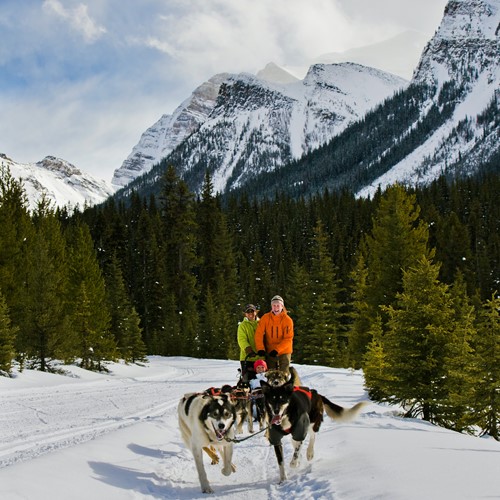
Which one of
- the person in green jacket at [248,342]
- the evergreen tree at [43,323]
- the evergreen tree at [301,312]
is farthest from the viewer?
the evergreen tree at [301,312]

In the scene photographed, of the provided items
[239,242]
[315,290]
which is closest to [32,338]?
[315,290]

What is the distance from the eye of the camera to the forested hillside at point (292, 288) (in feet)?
40.2

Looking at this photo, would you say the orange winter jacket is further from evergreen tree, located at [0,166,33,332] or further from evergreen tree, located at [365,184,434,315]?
evergreen tree, located at [0,166,33,332]

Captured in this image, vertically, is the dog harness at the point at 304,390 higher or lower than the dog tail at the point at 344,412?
higher

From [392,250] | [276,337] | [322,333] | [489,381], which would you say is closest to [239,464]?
[276,337]

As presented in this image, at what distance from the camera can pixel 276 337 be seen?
29.6 feet

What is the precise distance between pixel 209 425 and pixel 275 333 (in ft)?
9.52

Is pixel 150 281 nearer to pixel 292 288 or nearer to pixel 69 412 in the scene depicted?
pixel 292 288

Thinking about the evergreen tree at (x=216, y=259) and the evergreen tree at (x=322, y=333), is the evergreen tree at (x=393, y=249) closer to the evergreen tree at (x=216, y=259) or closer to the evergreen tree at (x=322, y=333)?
the evergreen tree at (x=322, y=333)

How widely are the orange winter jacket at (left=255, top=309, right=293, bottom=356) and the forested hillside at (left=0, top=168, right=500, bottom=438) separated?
428 centimetres

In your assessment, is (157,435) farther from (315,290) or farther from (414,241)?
(315,290)

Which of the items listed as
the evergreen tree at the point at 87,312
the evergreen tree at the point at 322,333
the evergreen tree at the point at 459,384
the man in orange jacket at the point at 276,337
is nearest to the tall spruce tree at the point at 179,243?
the evergreen tree at the point at 322,333

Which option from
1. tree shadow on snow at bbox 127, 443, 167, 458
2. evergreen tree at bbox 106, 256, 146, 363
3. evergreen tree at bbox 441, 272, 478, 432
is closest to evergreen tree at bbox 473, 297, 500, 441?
evergreen tree at bbox 441, 272, 478, 432

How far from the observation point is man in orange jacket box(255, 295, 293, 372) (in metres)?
8.84
